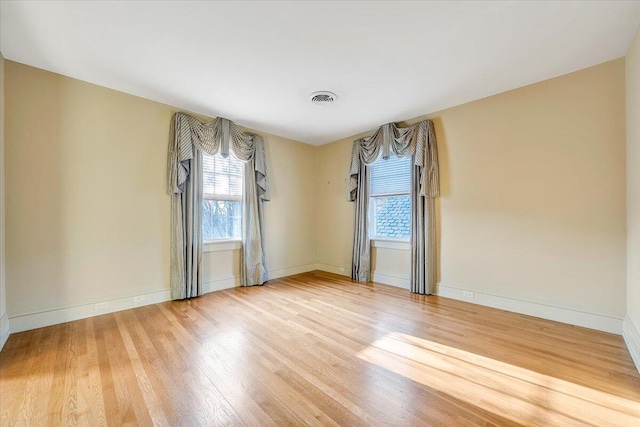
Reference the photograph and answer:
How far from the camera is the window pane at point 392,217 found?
402 centimetres

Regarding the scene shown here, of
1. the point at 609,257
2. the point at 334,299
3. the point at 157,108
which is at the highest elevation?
the point at 157,108

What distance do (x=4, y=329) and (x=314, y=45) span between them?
3.67m

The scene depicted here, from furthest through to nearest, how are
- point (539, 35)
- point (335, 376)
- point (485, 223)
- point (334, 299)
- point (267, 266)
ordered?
1. point (267, 266)
2. point (334, 299)
3. point (485, 223)
4. point (539, 35)
5. point (335, 376)

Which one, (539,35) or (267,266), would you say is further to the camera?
(267,266)

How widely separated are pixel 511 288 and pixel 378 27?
310cm

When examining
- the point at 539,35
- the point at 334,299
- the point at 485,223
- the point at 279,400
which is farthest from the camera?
the point at 334,299

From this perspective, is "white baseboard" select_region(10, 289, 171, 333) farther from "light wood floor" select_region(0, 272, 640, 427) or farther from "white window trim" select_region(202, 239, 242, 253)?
"white window trim" select_region(202, 239, 242, 253)

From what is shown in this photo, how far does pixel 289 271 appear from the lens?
15.9 feet

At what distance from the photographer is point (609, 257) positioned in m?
2.45

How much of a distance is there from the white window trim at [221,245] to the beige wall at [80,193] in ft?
1.78

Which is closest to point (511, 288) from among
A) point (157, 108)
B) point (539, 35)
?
point (539, 35)

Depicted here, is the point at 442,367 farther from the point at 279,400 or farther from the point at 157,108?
the point at 157,108

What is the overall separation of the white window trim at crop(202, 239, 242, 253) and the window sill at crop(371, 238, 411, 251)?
227cm

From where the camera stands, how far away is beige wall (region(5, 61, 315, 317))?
96.8 inches
